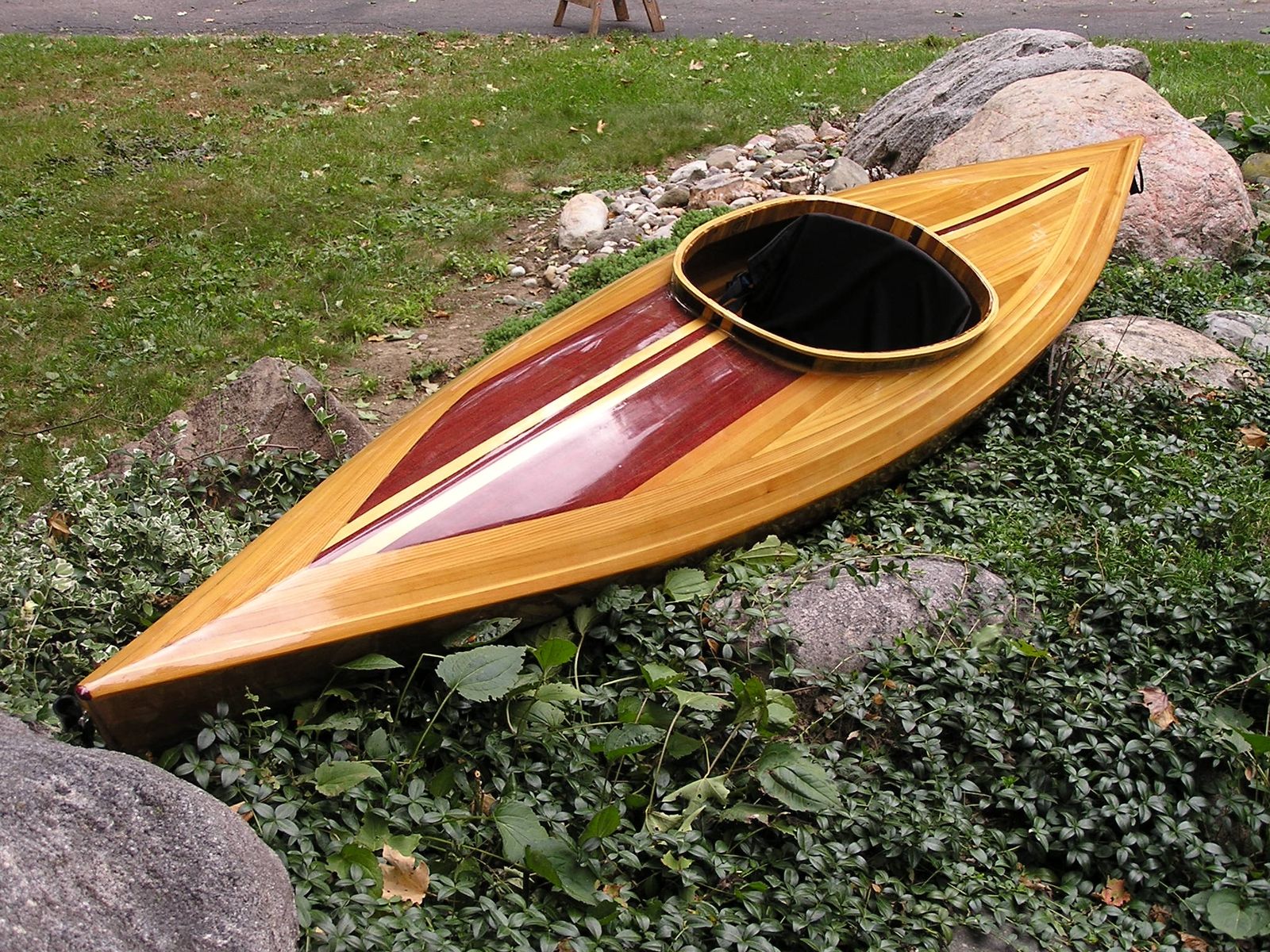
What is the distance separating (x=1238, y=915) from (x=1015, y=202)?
300cm

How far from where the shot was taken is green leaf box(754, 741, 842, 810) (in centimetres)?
239

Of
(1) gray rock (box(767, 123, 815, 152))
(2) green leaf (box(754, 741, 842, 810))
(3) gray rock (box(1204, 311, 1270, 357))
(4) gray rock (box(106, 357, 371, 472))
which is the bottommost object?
(3) gray rock (box(1204, 311, 1270, 357))

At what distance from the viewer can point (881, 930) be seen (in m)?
2.22

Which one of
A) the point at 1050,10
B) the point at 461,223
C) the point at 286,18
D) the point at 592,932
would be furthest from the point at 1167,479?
the point at 286,18

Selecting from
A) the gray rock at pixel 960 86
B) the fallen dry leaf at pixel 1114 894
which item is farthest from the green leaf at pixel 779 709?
the gray rock at pixel 960 86

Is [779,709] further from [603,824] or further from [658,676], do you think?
[603,824]

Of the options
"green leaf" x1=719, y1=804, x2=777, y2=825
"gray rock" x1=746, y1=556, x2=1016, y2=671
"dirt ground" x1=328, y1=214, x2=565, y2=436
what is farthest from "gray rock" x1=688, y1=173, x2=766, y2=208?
"green leaf" x1=719, y1=804, x2=777, y2=825

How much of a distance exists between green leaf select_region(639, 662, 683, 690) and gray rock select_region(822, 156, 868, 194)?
369 centimetres

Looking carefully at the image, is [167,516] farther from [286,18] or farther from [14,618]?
[286,18]

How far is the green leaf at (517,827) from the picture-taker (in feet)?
7.33

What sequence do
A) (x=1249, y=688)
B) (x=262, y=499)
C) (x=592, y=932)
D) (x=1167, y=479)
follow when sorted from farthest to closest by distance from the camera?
(x=1167, y=479)
(x=262, y=499)
(x=1249, y=688)
(x=592, y=932)

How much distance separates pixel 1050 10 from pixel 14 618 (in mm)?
10029

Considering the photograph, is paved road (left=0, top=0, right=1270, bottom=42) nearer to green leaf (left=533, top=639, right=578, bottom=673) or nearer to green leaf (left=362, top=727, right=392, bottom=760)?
green leaf (left=533, top=639, right=578, bottom=673)

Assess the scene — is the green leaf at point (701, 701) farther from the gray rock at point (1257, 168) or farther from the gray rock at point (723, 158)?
the gray rock at point (1257, 168)
